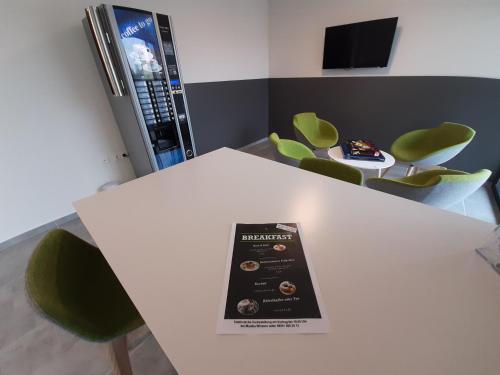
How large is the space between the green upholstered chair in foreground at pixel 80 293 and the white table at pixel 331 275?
0.14 metres

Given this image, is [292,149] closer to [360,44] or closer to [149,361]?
[149,361]

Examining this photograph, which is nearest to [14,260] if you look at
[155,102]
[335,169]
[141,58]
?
[155,102]

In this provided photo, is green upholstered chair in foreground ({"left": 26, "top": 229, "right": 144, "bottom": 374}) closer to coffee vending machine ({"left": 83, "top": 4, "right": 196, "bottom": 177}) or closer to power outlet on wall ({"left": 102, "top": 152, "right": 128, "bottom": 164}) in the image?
coffee vending machine ({"left": 83, "top": 4, "right": 196, "bottom": 177})

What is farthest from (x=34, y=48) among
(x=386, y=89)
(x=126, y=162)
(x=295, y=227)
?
(x=386, y=89)

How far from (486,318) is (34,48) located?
9.90 ft

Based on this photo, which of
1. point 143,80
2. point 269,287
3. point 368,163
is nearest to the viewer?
point 269,287

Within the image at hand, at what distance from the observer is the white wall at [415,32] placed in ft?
7.08

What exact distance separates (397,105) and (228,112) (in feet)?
7.95

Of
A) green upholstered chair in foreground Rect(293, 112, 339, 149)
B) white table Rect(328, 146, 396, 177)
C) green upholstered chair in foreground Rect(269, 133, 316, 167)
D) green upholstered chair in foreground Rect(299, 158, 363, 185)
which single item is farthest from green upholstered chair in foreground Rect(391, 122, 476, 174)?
green upholstered chair in foreground Rect(299, 158, 363, 185)

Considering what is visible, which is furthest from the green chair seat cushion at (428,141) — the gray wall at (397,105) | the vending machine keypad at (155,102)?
the vending machine keypad at (155,102)

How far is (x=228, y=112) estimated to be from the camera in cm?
344

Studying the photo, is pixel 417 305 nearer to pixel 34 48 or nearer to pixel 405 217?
pixel 405 217

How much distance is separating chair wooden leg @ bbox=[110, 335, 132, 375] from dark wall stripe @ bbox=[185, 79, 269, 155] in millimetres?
2744

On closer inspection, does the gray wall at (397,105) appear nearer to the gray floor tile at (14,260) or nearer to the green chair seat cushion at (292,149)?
the green chair seat cushion at (292,149)
